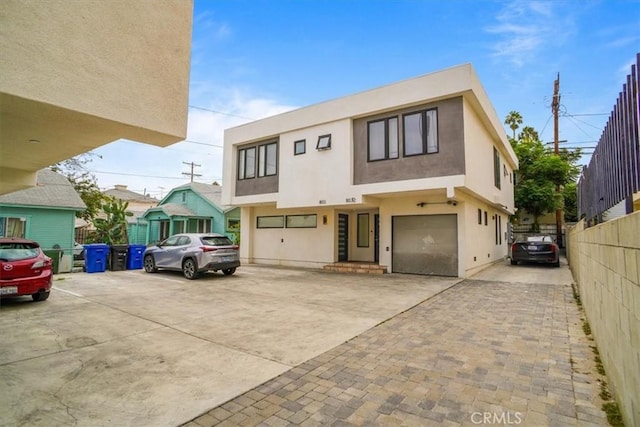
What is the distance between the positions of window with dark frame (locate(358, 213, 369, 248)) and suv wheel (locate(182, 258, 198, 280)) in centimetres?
741

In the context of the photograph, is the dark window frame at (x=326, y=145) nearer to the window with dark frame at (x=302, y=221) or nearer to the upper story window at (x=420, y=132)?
the upper story window at (x=420, y=132)

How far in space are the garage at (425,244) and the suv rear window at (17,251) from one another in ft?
36.0

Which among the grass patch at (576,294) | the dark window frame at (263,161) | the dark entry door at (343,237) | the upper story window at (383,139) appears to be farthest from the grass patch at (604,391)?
the dark window frame at (263,161)

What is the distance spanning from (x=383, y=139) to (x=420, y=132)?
139 cm

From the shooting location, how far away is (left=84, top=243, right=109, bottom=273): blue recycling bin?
1341cm

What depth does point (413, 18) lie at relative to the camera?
10.9m

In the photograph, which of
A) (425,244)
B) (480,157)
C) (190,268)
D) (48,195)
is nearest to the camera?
(190,268)

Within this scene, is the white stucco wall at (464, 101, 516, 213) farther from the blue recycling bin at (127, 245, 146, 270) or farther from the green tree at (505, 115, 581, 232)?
the blue recycling bin at (127, 245, 146, 270)

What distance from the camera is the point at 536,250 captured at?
1438 cm

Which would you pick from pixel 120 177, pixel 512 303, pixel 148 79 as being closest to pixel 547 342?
pixel 512 303

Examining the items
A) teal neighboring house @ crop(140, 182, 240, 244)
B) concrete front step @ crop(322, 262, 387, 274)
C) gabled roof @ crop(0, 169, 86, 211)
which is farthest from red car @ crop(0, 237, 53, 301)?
teal neighboring house @ crop(140, 182, 240, 244)

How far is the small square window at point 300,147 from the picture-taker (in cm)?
1410

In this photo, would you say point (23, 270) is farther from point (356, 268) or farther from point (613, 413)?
point (356, 268)

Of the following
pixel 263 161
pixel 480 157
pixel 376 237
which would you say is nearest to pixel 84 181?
pixel 263 161
